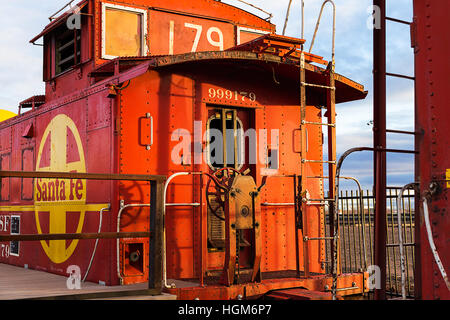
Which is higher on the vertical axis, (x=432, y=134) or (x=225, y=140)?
(x=225, y=140)

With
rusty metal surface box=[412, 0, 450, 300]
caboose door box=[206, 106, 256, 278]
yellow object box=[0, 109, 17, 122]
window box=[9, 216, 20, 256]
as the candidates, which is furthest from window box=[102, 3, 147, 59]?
yellow object box=[0, 109, 17, 122]

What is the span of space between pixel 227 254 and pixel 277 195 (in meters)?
2.16

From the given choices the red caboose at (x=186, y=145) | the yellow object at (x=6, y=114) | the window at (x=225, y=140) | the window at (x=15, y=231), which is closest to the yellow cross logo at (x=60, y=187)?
the red caboose at (x=186, y=145)

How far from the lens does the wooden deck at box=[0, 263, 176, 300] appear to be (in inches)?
209

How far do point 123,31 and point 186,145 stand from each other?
223cm

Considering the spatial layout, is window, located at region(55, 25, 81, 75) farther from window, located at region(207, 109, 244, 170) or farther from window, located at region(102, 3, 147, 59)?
window, located at region(207, 109, 244, 170)

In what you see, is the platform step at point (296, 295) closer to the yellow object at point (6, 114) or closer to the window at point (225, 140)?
the window at point (225, 140)

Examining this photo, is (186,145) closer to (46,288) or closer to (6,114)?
(46,288)

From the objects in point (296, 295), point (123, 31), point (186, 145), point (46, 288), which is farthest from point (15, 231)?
point (296, 295)

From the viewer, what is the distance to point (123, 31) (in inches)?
324
